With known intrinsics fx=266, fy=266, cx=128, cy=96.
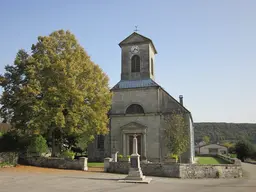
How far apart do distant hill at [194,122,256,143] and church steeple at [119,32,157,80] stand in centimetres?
10744

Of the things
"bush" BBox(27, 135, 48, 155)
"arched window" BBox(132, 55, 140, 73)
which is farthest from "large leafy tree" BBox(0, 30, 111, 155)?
"arched window" BBox(132, 55, 140, 73)

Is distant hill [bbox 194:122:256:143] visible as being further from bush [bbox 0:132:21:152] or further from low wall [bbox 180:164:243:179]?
bush [bbox 0:132:21:152]

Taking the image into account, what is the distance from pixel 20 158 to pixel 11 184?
441 inches

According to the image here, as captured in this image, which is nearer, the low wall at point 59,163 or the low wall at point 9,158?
the low wall at point 9,158

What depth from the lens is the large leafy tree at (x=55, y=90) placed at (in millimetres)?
22359

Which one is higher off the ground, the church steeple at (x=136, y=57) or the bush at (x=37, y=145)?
the church steeple at (x=136, y=57)

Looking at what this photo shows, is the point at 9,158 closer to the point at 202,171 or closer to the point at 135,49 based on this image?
the point at 202,171

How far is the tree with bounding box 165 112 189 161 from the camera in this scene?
92.2 ft

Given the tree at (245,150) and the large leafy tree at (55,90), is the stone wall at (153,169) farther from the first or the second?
the tree at (245,150)

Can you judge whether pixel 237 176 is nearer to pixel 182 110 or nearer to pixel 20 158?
pixel 182 110

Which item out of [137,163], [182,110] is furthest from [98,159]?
[137,163]

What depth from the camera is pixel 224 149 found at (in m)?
87.7

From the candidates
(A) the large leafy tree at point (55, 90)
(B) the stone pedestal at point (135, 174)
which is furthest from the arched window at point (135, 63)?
(B) the stone pedestal at point (135, 174)

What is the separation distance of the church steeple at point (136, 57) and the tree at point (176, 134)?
7.03m
